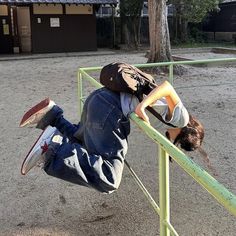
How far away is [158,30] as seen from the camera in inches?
492

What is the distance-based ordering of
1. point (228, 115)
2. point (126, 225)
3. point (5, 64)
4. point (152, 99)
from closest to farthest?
point (152, 99) → point (126, 225) → point (228, 115) → point (5, 64)

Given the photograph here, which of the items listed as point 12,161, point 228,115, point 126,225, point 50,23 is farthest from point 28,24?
point 126,225

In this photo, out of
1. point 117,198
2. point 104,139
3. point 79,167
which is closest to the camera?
point 79,167

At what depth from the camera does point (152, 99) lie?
2584 millimetres

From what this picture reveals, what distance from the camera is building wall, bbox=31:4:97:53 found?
19.9 metres

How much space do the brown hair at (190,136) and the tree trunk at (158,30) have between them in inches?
393

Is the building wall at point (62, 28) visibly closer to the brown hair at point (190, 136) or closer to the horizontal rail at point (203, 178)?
the brown hair at point (190, 136)

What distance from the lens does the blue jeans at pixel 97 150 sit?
2.44 metres

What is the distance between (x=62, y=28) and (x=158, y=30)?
8.87m

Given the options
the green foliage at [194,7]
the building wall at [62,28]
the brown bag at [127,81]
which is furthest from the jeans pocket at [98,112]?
the green foliage at [194,7]

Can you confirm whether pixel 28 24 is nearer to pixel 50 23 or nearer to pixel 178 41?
pixel 50 23

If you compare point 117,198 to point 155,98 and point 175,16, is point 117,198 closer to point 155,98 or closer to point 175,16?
point 155,98

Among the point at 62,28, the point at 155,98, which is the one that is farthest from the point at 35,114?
the point at 62,28

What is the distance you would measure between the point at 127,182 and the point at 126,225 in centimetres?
86
